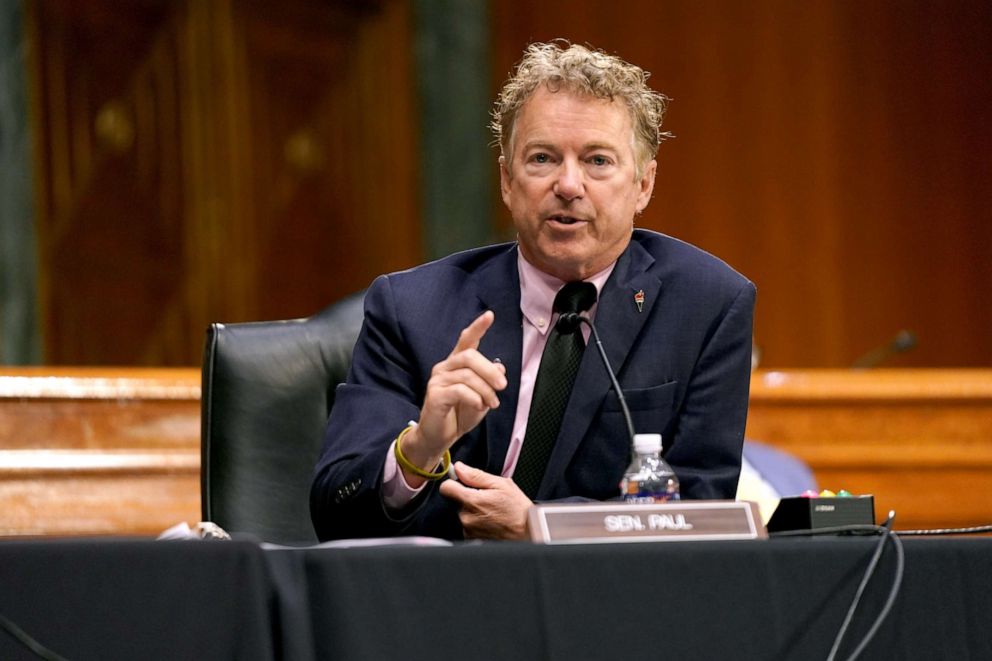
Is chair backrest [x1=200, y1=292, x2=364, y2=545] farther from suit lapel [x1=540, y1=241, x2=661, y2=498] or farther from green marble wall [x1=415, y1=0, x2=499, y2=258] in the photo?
green marble wall [x1=415, y1=0, x2=499, y2=258]

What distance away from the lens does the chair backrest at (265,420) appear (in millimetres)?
1997

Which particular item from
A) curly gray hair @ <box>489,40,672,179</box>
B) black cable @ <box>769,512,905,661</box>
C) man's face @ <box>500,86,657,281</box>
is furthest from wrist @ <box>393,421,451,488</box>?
black cable @ <box>769,512,905,661</box>

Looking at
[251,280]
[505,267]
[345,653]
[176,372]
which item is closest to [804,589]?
[345,653]

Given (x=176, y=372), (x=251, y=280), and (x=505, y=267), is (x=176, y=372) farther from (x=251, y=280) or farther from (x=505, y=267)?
(x=251, y=280)

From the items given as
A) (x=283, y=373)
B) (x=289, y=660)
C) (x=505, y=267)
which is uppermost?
(x=505, y=267)

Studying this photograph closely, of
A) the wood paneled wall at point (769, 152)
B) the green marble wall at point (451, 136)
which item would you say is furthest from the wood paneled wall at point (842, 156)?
the green marble wall at point (451, 136)

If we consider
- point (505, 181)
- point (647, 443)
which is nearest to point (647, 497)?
point (647, 443)

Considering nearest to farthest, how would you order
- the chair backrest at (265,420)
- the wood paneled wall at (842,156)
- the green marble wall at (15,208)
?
the chair backrest at (265,420), the green marble wall at (15,208), the wood paneled wall at (842,156)

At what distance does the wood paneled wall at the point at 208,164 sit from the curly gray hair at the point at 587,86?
277 centimetres

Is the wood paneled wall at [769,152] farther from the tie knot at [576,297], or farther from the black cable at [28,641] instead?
the black cable at [28,641]

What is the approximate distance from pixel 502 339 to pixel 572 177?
252mm

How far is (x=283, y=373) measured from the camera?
2.04 meters

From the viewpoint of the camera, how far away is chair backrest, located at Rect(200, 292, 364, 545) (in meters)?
2.00

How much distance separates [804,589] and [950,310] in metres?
4.82
